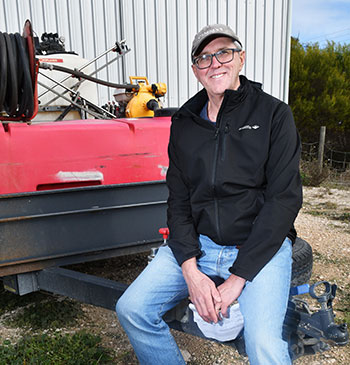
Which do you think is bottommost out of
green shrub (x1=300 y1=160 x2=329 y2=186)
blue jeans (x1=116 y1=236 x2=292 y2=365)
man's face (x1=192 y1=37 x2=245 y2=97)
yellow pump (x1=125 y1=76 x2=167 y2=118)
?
green shrub (x1=300 y1=160 x2=329 y2=186)

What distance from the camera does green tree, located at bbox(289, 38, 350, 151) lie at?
534 inches

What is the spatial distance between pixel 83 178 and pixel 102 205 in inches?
7.2

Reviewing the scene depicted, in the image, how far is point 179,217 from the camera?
174cm

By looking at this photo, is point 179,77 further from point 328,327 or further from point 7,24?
point 328,327

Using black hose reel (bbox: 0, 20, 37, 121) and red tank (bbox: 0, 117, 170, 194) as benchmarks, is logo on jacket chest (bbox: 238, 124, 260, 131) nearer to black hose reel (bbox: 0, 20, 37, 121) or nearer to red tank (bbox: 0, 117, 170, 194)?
red tank (bbox: 0, 117, 170, 194)

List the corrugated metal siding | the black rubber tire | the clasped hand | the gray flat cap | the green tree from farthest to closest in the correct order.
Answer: the green tree, the corrugated metal siding, the black rubber tire, the gray flat cap, the clasped hand

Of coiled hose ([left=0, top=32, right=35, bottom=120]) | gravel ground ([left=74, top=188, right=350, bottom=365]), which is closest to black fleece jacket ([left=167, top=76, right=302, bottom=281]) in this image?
gravel ground ([left=74, top=188, right=350, bottom=365])

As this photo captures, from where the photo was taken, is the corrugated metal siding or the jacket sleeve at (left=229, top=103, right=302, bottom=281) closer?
the jacket sleeve at (left=229, top=103, right=302, bottom=281)

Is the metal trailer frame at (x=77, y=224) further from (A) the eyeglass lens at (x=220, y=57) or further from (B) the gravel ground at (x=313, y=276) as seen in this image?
(A) the eyeglass lens at (x=220, y=57)

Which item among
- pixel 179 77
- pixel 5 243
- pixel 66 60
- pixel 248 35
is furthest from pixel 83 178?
pixel 248 35

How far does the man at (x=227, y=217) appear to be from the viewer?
1462 millimetres

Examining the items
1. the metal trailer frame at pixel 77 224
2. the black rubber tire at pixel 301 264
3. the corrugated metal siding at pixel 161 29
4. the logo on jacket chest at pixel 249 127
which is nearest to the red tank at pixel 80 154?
the metal trailer frame at pixel 77 224

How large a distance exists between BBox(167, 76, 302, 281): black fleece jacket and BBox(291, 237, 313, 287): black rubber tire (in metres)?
1.02

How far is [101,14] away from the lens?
531 cm
